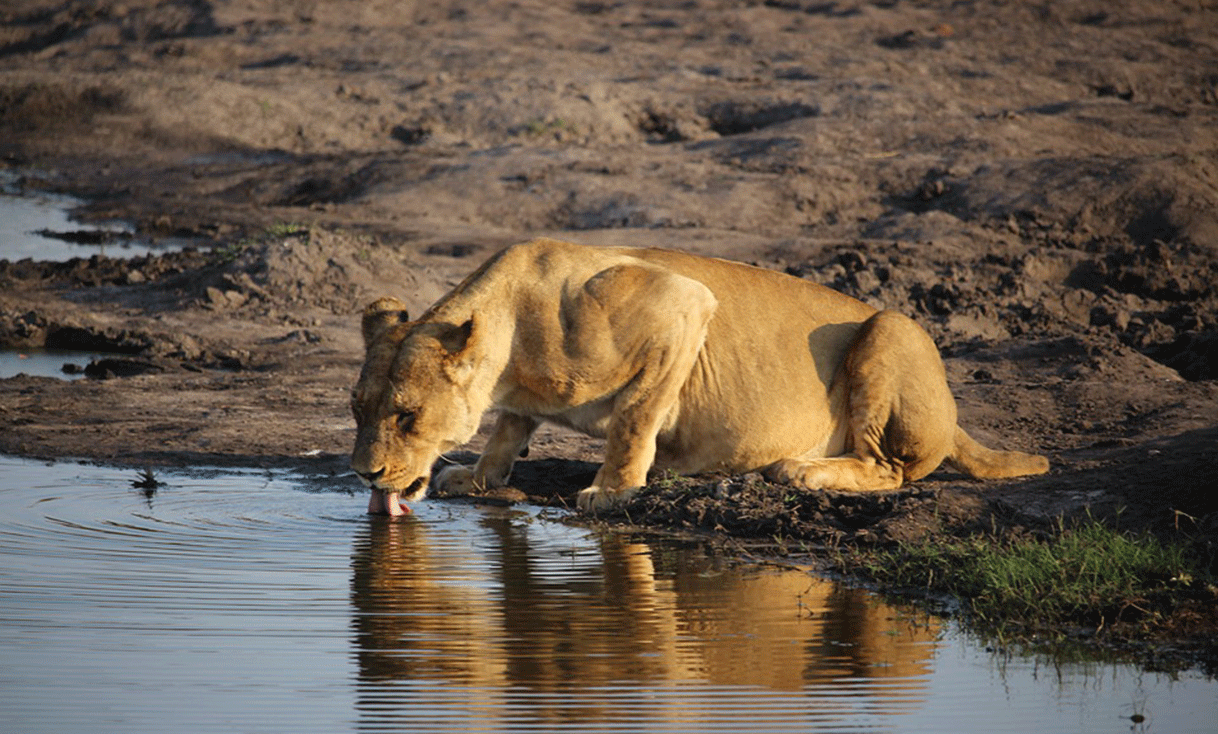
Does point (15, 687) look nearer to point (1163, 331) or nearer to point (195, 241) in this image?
point (1163, 331)

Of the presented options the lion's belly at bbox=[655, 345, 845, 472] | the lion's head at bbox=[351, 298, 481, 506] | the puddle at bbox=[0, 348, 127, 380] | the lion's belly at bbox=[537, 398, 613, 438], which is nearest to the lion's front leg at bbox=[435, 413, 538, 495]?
the lion's belly at bbox=[537, 398, 613, 438]

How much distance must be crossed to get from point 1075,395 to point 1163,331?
2960 mm

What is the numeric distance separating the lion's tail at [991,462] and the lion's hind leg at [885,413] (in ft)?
0.64

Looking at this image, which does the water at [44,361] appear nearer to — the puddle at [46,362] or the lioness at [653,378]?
the puddle at [46,362]

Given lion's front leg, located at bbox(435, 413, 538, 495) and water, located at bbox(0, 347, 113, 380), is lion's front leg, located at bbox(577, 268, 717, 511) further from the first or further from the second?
water, located at bbox(0, 347, 113, 380)

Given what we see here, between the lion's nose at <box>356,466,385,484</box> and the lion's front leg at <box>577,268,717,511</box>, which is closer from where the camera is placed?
the lion's nose at <box>356,466,385,484</box>

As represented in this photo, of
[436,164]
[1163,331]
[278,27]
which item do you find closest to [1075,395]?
[1163,331]

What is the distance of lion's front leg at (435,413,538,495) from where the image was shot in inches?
344

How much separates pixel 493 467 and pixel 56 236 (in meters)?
12.7

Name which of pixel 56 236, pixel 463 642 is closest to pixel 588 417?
pixel 463 642

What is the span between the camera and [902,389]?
27.7ft

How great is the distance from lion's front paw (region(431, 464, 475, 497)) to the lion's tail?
2.58m

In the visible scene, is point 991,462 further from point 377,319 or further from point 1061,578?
point 377,319

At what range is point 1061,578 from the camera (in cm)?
644
